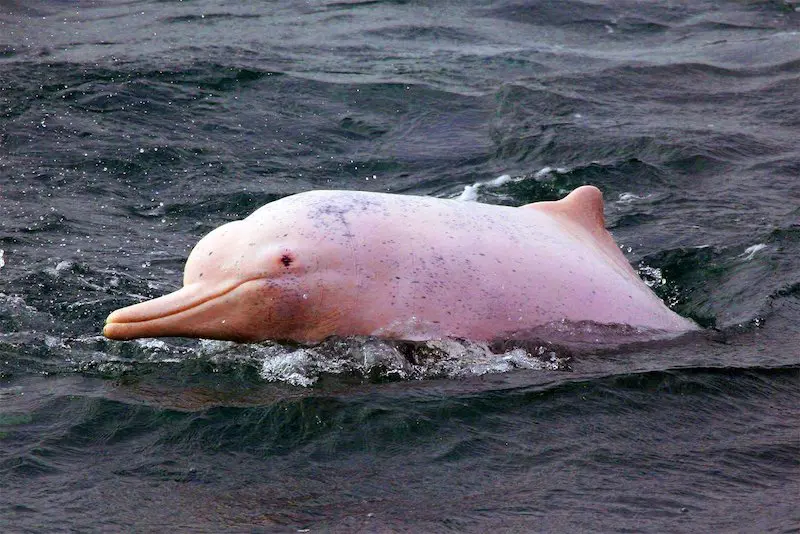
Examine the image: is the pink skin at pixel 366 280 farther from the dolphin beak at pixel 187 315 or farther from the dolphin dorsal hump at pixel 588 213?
the dolphin dorsal hump at pixel 588 213

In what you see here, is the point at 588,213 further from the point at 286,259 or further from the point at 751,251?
the point at 286,259

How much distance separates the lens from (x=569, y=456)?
23.7 feet

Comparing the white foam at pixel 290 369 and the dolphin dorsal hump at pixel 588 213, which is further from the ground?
the dolphin dorsal hump at pixel 588 213

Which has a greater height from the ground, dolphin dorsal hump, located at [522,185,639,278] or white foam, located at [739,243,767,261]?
dolphin dorsal hump, located at [522,185,639,278]

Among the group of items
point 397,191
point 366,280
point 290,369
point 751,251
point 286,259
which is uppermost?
point 286,259

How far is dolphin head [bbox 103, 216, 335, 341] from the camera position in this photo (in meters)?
8.20

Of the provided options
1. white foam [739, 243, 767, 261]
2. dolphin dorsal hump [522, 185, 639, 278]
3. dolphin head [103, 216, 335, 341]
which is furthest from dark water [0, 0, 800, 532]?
dolphin dorsal hump [522, 185, 639, 278]

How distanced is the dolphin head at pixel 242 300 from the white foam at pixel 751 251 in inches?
197

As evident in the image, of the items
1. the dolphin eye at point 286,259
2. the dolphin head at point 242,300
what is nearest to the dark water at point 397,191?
the dolphin head at point 242,300

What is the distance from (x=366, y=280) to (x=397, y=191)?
19.4 ft

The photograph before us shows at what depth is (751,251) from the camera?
11781mm

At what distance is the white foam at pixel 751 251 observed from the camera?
1166 centimetres

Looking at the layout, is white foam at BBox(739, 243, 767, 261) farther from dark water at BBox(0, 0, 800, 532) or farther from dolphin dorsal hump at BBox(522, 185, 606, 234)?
dolphin dorsal hump at BBox(522, 185, 606, 234)

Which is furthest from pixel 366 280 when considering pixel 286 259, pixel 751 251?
pixel 751 251
